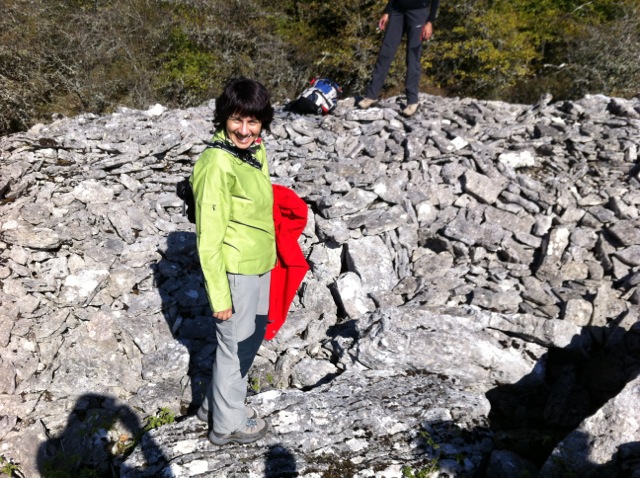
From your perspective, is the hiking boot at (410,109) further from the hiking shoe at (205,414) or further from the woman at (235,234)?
the hiking shoe at (205,414)

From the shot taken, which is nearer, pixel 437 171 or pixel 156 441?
pixel 156 441

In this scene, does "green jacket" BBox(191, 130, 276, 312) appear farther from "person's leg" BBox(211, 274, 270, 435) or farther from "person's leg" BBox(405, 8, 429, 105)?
"person's leg" BBox(405, 8, 429, 105)

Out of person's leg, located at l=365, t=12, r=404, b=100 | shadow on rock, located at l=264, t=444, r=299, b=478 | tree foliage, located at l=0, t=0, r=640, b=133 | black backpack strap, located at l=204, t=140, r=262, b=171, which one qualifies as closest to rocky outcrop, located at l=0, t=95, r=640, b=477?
shadow on rock, located at l=264, t=444, r=299, b=478

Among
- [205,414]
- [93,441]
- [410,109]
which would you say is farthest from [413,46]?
[93,441]

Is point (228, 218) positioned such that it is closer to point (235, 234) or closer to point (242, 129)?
point (235, 234)

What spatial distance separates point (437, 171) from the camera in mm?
5781

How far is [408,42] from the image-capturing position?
6.64 metres

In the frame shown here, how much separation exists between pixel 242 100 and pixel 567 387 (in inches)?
134

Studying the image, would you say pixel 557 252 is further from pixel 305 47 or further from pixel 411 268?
pixel 305 47

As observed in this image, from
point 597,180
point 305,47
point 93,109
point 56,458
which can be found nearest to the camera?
point 56,458

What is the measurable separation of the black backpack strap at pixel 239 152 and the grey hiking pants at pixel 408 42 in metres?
4.69

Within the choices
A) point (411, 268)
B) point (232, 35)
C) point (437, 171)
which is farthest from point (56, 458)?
point (232, 35)

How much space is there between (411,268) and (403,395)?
1.71m

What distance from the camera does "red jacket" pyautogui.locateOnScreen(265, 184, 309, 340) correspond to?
316cm
